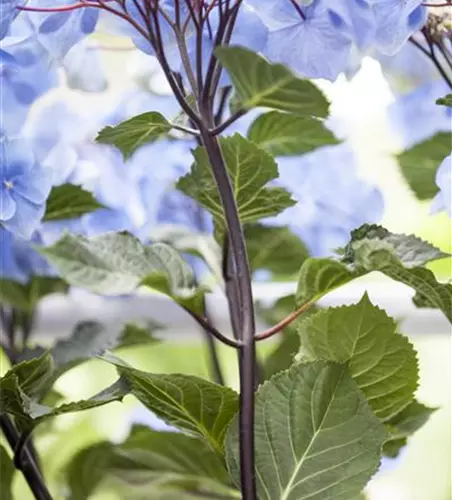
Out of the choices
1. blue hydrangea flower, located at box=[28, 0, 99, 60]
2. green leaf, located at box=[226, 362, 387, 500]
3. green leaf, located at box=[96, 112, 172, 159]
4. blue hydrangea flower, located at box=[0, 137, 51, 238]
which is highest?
blue hydrangea flower, located at box=[28, 0, 99, 60]

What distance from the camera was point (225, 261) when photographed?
511 mm

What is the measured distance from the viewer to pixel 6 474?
0.54 m

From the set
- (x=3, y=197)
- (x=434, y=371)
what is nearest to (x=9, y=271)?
(x=3, y=197)

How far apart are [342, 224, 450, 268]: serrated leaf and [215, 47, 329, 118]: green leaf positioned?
2.8 inches

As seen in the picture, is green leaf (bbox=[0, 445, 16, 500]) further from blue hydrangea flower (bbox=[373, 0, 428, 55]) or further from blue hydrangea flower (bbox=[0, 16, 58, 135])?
blue hydrangea flower (bbox=[373, 0, 428, 55])

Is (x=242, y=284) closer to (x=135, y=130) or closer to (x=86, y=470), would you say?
(x=135, y=130)

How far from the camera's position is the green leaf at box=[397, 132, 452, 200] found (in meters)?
0.55

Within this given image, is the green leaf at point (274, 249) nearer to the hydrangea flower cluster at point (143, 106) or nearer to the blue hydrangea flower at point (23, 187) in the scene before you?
the hydrangea flower cluster at point (143, 106)

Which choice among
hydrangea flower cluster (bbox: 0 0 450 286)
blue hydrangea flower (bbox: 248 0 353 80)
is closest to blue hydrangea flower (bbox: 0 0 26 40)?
hydrangea flower cluster (bbox: 0 0 450 286)

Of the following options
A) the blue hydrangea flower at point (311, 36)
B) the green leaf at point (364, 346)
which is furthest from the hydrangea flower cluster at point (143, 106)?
the green leaf at point (364, 346)

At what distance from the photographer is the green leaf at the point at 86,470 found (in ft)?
2.00

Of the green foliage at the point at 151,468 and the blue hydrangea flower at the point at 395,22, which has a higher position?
the blue hydrangea flower at the point at 395,22

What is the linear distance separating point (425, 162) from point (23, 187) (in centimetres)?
23

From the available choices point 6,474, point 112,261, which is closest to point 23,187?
point 112,261
